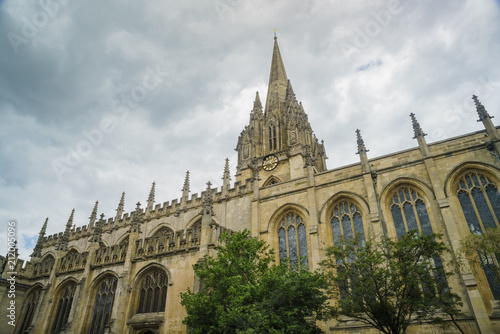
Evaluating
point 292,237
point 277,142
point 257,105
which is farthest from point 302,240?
point 257,105

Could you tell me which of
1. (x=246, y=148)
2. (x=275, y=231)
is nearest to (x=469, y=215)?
(x=275, y=231)

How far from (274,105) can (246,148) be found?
27.9ft

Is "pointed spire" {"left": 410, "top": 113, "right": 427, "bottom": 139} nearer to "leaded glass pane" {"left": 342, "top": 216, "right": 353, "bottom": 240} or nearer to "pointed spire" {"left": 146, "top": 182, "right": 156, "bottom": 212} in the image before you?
"leaded glass pane" {"left": 342, "top": 216, "right": 353, "bottom": 240}

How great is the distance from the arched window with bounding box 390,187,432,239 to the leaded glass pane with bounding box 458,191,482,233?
1.76 m

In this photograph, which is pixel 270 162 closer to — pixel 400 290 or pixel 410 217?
pixel 410 217

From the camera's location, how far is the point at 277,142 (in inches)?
1481

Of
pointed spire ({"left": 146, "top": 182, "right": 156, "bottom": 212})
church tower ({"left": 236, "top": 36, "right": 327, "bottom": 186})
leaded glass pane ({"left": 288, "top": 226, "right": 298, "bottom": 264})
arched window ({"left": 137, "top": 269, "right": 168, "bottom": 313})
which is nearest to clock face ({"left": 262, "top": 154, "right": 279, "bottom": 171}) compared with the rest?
church tower ({"left": 236, "top": 36, "right": 327, "bottom": 186})

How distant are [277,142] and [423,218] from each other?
70.5 ft

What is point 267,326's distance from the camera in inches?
458

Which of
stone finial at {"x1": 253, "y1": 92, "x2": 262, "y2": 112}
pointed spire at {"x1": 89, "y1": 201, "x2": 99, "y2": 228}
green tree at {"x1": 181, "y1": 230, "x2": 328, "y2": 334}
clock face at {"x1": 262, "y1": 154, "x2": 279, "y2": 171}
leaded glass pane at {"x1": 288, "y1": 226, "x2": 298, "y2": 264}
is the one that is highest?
stone finial at {"x1": 253, "y1": 92, "x2": 262, "y2": 112}

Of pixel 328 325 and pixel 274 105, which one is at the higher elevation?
pixel 274 105

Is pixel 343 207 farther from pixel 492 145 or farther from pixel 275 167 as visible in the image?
pixel 275 167

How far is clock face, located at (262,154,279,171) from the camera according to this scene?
114ft

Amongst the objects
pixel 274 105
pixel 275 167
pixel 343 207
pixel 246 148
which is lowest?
pixel 343 207
